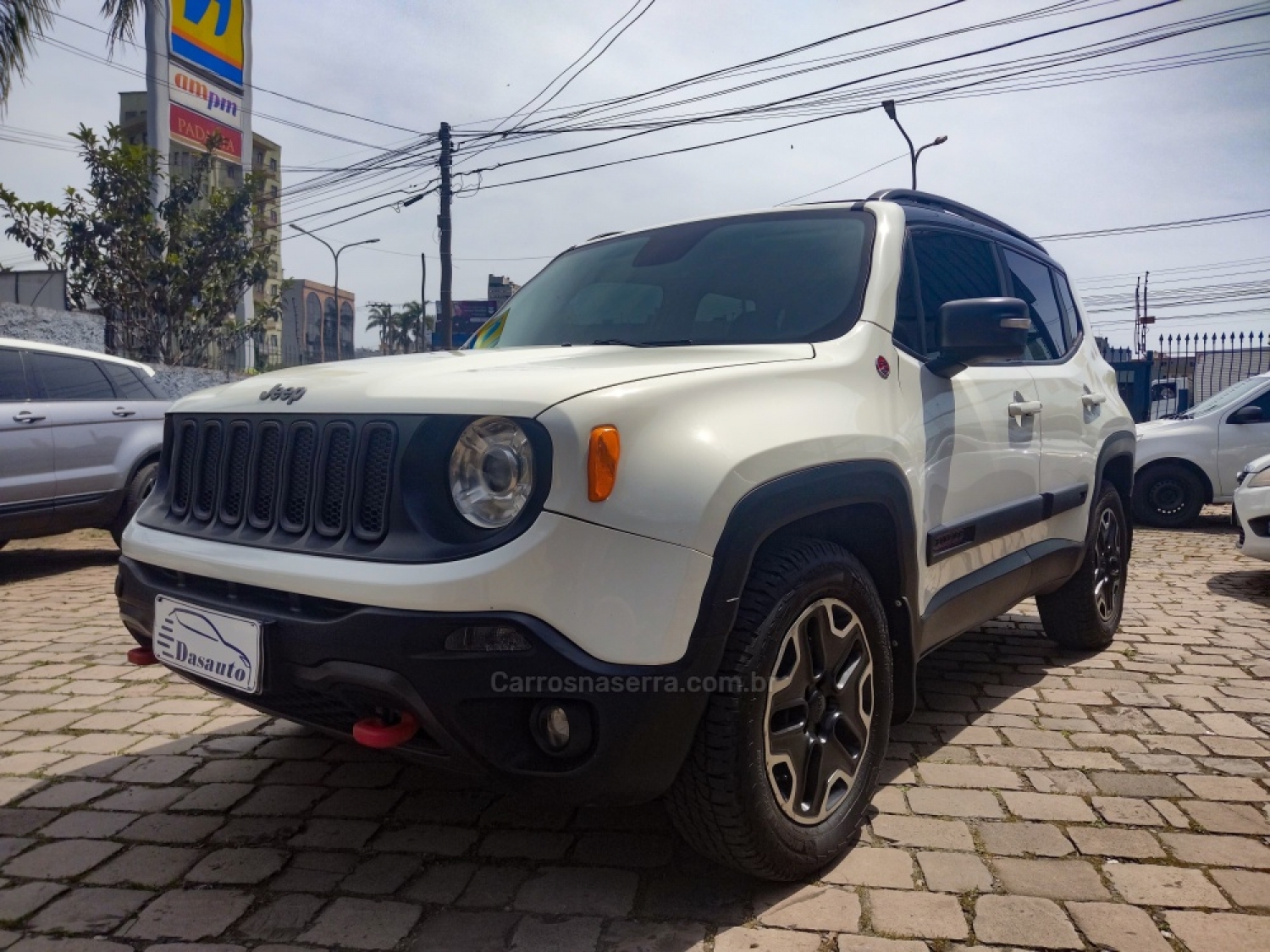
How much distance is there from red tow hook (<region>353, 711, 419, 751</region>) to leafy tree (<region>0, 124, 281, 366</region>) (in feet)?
44.5

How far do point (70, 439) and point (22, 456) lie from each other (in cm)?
34

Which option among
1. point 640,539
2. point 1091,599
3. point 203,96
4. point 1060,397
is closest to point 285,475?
point 640,539

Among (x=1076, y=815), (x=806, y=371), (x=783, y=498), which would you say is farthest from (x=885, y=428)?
(x=1076, y=815)

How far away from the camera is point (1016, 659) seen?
4.88m

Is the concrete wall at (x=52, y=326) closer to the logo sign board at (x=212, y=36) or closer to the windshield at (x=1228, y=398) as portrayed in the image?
the logo sign board at (x=212, y=36)

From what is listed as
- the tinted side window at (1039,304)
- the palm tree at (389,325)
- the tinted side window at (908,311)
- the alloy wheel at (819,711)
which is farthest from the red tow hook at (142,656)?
the palm tree at (389,325)

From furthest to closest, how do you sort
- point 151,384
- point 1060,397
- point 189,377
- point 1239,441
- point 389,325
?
point 389,325 → point 189,377 → point 1239,441 → point 151,384 → point 1060,397

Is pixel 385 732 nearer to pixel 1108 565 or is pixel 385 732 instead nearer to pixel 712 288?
pixel 712 288

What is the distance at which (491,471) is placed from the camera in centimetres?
215

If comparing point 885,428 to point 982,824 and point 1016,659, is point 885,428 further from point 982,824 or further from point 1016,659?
point 1016,659

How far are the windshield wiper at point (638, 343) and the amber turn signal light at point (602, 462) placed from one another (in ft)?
3.17

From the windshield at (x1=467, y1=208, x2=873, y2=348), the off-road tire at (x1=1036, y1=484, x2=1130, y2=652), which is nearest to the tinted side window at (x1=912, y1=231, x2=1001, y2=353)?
the windshield at (x1=467, y1=208, x2=873, y2=348)

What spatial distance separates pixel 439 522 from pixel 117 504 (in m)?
5.95

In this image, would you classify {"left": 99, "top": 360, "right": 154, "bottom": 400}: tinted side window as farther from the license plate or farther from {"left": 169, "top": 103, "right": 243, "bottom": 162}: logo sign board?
{"left": 169, "top": 103, "right": 243, "bottom": 162}: logo sign board
